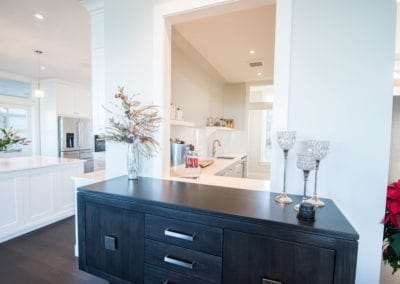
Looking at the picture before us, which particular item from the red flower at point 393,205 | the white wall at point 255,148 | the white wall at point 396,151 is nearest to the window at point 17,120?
the white wall at point 255,148

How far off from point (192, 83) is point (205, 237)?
2.99 metres

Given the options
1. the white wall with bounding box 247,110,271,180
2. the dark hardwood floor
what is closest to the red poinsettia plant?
the dark hardwood floor

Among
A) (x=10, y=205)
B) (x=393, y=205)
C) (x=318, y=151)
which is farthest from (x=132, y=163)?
(x=10, y=205)

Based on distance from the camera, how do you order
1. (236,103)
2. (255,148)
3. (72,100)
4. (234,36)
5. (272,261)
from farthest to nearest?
(255,148) < (72,100) < (236,103) < (234,36) < (272,261)

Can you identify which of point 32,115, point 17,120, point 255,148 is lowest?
point 255,148

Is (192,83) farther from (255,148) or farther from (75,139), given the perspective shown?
(75,139)

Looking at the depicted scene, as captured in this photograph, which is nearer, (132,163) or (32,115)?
(132,163)

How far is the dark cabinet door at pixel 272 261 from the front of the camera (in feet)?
3.16

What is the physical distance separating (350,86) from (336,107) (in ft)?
0.49

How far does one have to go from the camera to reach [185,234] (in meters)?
1.20

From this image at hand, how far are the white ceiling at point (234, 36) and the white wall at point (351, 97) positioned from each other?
65 cm

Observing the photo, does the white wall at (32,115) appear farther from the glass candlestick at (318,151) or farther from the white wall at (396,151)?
the white wall at (396,151)

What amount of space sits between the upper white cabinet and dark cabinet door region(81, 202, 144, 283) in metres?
5.45

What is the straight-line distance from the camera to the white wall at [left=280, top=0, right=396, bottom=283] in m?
1.28
